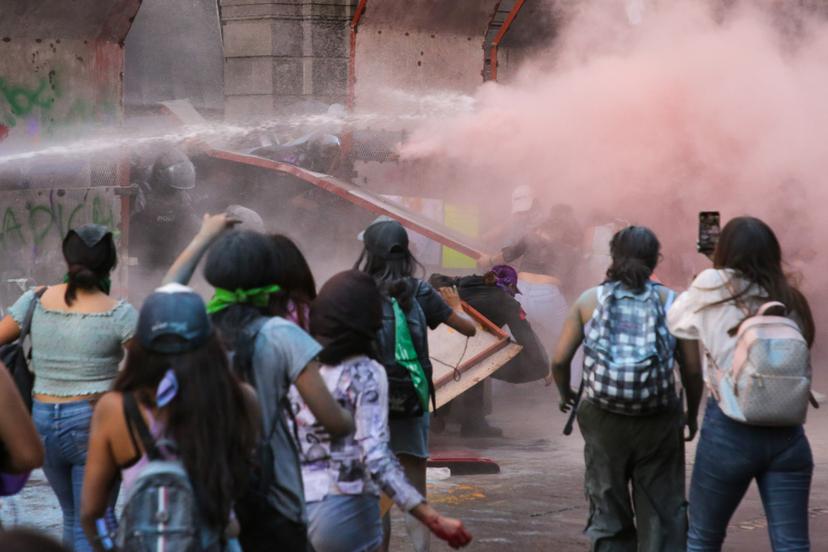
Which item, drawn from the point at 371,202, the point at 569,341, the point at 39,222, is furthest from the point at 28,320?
the point at 371,202

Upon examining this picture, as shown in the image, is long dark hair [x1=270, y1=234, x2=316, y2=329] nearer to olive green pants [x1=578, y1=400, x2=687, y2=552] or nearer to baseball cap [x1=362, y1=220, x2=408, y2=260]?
baseball cap [x1=362, y1=220, x2=408, y2=260]

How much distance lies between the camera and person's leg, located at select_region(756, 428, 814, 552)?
4.97m

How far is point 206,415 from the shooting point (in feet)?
10.8

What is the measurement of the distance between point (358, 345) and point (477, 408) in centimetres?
557

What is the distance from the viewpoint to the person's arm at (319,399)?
13.2 ft

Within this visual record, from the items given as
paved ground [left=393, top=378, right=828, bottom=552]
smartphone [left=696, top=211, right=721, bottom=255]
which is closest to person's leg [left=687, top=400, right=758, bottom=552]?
smartphone [left=696, top=211, right=721, bottom=255]

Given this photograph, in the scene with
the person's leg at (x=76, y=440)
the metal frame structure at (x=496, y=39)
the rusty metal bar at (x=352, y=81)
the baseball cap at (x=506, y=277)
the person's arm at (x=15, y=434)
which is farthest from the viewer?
the metal frame structure at (x=496, y=39)

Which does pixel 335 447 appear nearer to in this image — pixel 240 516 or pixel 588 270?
pixel 240 516

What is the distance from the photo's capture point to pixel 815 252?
1380 centimetres

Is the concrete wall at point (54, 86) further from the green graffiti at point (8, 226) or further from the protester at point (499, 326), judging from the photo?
the protester at point (499, 326)

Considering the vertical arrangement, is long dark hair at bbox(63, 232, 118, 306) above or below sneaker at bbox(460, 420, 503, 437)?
above

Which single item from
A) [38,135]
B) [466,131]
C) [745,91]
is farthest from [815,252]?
[38,135]

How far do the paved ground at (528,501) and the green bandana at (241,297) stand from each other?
238cm

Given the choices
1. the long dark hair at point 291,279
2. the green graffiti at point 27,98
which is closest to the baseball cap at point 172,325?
the long dark hair at point 291,279
